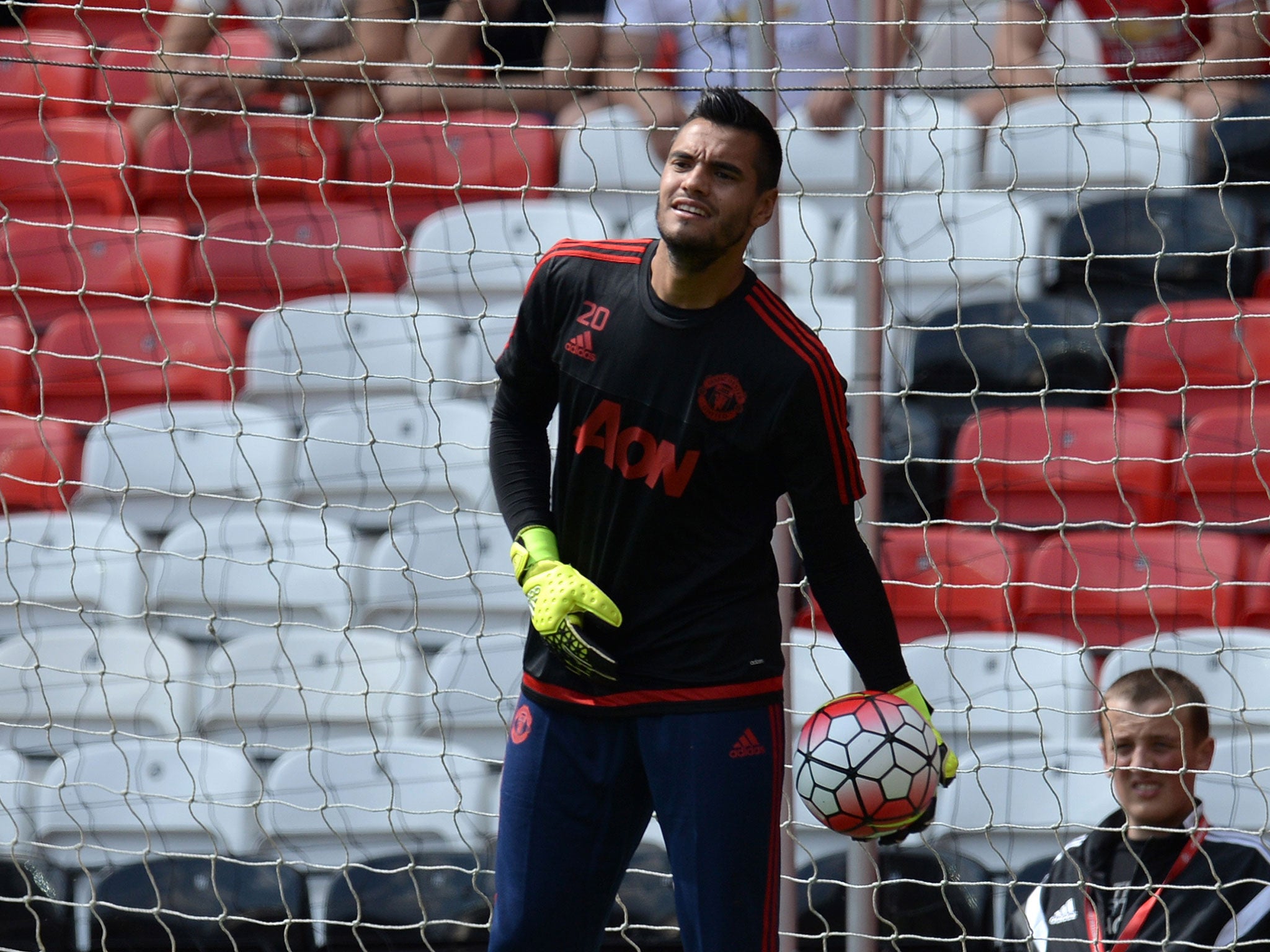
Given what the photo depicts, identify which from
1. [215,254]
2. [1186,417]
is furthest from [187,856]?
[1186,417]

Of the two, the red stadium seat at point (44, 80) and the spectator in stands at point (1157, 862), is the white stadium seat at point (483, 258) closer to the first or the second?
the red stadium seat at point (44, 80)

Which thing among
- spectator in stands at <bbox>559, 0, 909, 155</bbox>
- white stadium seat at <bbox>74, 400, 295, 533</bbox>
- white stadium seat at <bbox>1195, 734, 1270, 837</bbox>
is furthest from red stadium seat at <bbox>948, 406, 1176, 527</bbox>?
white stadium seat at <bbox>74, 400, 295, 533</bbox>

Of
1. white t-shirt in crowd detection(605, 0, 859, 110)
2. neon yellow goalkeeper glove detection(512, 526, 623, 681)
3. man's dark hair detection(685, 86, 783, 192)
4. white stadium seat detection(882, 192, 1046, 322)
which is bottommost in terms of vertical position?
neon yellow goalkeeper glove detection(512, 526, 623, 681)

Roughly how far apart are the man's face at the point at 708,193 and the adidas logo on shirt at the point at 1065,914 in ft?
5.24

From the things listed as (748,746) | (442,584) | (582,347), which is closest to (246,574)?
(442,584)

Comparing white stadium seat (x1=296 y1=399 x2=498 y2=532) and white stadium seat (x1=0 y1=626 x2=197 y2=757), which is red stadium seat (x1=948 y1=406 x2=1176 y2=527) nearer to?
white stadium seat (x1=296 y1=399 x2=498 y2=532)

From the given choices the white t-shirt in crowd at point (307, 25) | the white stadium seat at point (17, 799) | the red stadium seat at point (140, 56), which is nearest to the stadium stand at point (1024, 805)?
the white stadium seat at point (17, 799)

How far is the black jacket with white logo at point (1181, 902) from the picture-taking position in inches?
112

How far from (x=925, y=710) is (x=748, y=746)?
32 cm

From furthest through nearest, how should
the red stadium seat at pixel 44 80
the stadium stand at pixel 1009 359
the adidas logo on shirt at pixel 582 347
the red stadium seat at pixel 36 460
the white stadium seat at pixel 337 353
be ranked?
the red stadium seat at pixel 44 80 → the white stadium seat at pixel 337 353 → the red stadium seat at pixel 36 460 → the stadium stand at pixel 1009 359 → the adidas logo on shirt at pixel 582 347

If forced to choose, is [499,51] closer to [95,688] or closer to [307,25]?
[307,25]

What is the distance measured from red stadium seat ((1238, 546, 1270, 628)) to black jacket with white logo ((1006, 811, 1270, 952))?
1.33 meters

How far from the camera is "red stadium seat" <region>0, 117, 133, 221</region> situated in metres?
5.83

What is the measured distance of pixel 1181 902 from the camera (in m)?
2.93
